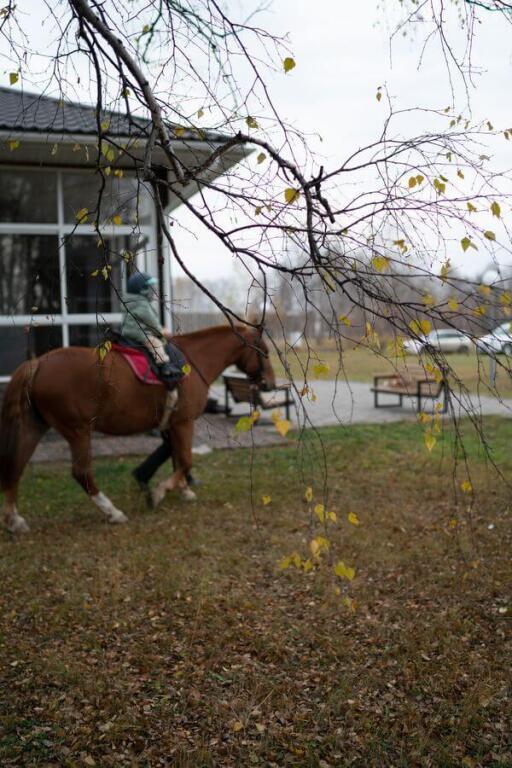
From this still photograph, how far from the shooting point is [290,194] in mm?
2740

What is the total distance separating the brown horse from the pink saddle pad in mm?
54

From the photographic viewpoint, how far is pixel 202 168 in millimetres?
2934

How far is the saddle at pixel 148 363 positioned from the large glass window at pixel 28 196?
4.69m

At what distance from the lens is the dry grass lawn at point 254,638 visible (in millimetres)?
3342

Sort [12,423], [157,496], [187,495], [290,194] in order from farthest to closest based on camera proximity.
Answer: [187,495] → [157,496] → [12,423] → [290,194]

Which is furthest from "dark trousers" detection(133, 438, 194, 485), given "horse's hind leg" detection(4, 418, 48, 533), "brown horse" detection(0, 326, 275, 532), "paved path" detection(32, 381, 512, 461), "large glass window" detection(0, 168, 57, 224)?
"large glass window" detection(0, 168, 57, 224)

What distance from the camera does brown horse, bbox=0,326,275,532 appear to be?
6406mm

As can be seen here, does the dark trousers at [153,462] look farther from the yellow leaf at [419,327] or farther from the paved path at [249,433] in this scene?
the yellow leaf at [419,327]

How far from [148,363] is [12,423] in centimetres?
136

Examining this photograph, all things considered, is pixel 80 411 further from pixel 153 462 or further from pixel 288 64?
pixel 288 64

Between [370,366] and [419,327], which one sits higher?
[419,327]

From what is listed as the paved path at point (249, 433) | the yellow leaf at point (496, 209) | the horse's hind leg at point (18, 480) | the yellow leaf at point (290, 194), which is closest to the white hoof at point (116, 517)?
the horse's hind leg at point (18, 480)

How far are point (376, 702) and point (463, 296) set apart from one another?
211cm

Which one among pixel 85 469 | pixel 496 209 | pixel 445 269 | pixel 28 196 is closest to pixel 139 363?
pixel 85 469
